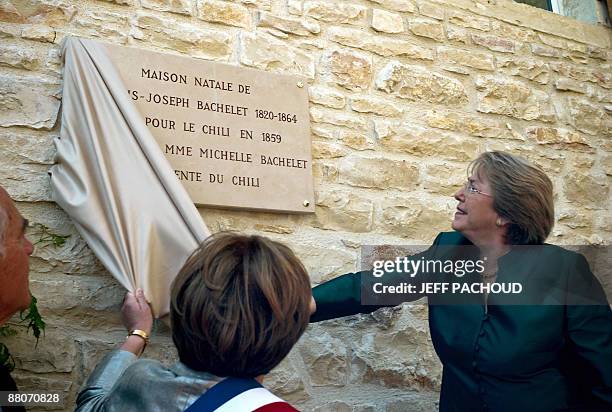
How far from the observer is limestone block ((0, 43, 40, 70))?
269cm

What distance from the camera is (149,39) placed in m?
2.97

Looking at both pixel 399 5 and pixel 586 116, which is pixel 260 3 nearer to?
pixel 399 5

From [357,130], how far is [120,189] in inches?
49.5

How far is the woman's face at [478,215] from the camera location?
2424mm

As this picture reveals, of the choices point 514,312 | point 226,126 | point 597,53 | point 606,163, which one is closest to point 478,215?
point 514,312

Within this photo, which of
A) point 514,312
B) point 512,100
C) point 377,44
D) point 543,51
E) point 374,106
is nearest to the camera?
point 514,312

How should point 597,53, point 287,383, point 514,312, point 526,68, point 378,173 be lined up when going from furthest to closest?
point 597,53 → point 526,68 → point 378,173 → point 287,383 → point 514,312

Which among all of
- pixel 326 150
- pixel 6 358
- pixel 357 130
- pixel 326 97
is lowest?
pixel 6 358

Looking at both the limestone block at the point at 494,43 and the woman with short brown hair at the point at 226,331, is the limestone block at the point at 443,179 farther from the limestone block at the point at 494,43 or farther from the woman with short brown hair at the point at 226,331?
the woman with short brown hair at the point at 226,331

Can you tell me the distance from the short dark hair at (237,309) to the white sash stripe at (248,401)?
2.0 inches

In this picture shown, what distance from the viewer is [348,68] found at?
3377mm

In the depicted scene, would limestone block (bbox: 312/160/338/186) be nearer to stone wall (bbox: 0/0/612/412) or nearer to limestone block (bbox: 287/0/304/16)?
stone wall (bbox: 0/0/612/412)

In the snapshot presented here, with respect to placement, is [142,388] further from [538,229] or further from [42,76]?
[42,76]

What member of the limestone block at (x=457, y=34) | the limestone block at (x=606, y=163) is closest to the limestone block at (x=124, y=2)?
the limestone block at (x=457, y=34)
